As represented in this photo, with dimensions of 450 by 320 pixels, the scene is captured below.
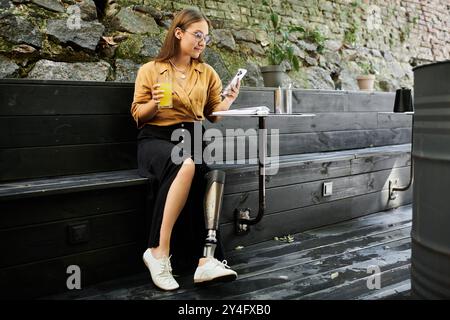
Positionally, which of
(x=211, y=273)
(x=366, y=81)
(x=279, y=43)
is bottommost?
(x=211, y=273)

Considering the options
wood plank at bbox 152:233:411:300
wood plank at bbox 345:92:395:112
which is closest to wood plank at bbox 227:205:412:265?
wood plank at bbox 152:233:411:300

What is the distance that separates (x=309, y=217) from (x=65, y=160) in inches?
67.4

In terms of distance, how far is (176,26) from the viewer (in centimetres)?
238

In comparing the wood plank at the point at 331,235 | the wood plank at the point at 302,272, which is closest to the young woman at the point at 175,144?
the wood plank at the point at 302,272

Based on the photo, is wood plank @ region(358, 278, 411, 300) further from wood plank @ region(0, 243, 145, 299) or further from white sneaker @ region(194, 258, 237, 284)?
wood plank @ region(0, 243, 145, 299)

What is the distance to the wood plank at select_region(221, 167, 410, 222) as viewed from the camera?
2761 mm

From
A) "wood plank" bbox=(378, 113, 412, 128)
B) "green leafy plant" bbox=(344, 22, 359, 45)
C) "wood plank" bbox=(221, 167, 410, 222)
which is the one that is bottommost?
"wood plank" bbox=(221, 167, 410, 222)

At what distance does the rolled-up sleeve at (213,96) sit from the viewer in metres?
2.60

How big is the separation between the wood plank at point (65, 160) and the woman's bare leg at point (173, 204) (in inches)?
24.5

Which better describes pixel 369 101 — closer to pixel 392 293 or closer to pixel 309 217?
pixel 309 217

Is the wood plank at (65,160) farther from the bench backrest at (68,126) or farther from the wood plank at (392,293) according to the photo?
the wood plank at (392,293)

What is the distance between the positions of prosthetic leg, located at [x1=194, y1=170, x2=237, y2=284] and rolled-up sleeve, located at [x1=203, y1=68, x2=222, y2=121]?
0.52 metres

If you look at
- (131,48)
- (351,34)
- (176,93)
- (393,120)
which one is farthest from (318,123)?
(351,34)
